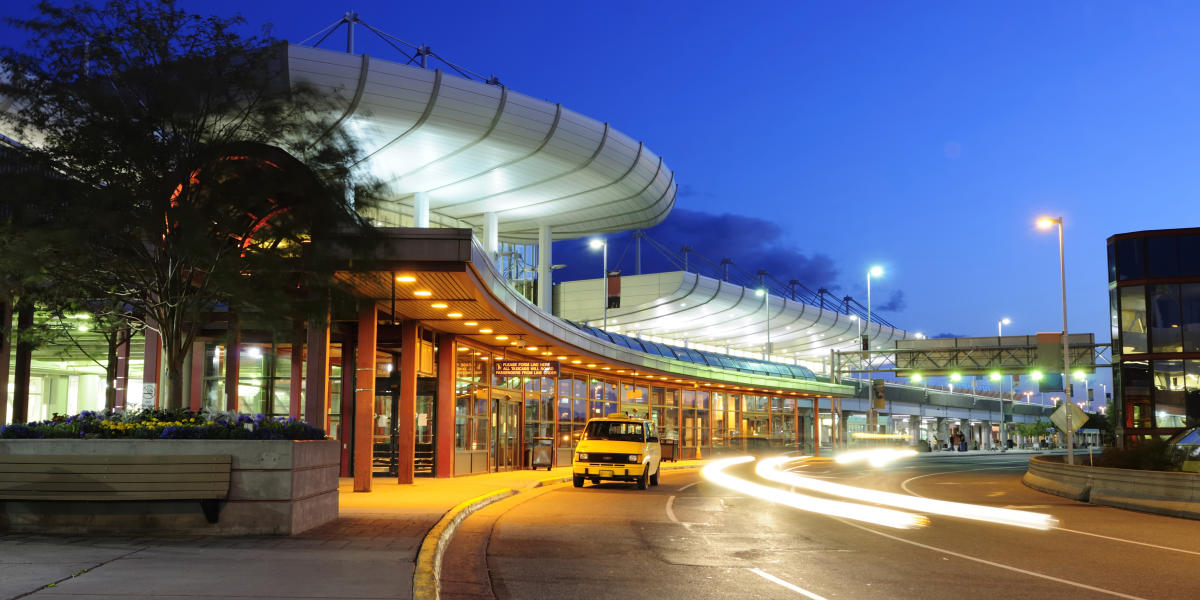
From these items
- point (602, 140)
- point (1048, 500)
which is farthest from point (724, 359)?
point (1048, 500)

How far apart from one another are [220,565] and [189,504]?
2.85m

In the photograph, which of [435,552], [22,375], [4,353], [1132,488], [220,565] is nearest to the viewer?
[220,565]

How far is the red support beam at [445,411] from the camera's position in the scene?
28875 millimetres

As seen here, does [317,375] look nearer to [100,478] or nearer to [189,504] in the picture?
[189,504]

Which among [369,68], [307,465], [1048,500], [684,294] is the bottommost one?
[1048,500]

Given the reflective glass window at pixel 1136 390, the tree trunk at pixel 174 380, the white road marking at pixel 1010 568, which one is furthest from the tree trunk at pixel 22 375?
the reflective glass window at pixel 1136 390

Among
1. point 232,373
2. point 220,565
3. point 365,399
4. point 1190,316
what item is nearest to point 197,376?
point 232,373

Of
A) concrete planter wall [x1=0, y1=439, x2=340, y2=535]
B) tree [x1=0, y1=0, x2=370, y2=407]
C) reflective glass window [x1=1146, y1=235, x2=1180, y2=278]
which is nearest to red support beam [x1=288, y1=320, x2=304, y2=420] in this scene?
tree [x1=0, y1=0, x2=370, y2=407]

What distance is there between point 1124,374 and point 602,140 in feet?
76.4

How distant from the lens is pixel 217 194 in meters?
14.6

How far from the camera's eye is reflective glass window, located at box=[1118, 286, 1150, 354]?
131 ft

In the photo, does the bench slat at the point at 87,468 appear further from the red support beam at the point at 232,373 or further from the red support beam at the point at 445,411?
the red support beam at the point at 445,411

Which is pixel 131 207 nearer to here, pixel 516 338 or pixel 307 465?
pixel 307 465

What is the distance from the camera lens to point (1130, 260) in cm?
4022
